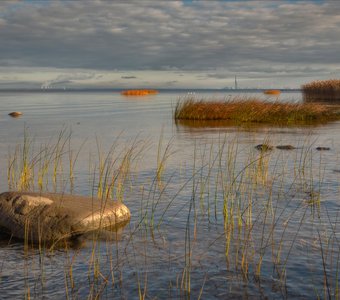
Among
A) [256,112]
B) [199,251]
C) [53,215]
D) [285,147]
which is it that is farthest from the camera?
[256,112]

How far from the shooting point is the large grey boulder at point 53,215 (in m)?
8.09

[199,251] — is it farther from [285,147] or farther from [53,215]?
[285,147]

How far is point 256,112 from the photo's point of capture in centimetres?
3066

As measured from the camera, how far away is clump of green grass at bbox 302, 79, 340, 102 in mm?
53281

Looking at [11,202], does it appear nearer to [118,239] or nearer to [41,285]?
[118,239]

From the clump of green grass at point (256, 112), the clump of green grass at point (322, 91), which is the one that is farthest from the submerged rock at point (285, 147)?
the clump of green grass at point (322, 91)

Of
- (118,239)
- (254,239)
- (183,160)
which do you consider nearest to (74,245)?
(118,239)

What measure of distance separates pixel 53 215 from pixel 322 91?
50726 millimetres

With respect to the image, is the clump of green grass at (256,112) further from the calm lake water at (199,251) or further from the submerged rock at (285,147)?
the calm lake water at (199,251)

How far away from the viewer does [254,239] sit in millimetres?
7750

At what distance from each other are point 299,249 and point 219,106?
1018 inches

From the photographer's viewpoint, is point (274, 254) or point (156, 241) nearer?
point (274, 254)

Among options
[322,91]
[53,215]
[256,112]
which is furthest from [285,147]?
[322,91]

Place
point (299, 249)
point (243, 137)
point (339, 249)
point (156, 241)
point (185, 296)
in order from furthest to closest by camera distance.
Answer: point (243, 137), point (156, 241), point (299, 249), point (339, 249), point (185, 296)
